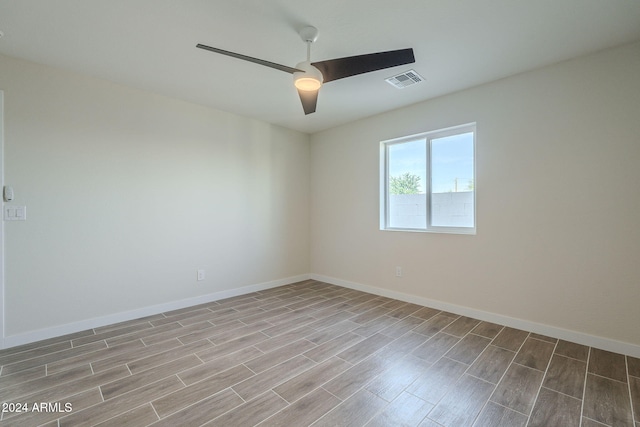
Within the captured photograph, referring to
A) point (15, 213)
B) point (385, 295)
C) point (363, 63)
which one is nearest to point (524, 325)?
point (385, 295)

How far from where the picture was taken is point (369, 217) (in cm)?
413

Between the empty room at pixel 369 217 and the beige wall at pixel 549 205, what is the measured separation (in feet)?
0.06

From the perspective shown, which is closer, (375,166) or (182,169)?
(182,169)

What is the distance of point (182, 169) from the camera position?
3492mm

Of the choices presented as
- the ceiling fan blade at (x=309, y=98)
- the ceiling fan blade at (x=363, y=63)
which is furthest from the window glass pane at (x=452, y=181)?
the ceiling fan blade at (x=309, y=98)

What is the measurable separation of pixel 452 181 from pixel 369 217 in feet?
4.06

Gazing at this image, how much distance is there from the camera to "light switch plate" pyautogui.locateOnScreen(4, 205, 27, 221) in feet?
8.05

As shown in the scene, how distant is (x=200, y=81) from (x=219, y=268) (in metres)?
2.33

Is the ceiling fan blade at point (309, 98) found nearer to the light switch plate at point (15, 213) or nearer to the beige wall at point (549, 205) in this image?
the beige wall at point (549, 205)

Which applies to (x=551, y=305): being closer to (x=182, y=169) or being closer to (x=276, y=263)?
(x=276, y=263)

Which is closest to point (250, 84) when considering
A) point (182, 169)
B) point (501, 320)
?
point (182, 169)

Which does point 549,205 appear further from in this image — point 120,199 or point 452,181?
point 120,199

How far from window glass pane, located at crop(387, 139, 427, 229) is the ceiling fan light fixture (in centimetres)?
212

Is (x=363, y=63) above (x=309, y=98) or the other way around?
above
